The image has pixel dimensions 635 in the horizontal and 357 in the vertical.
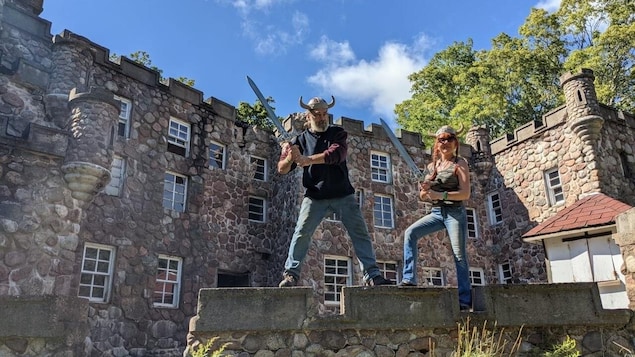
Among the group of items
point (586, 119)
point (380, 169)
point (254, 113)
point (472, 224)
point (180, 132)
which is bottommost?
point (472, 224)

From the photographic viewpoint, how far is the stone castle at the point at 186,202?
9.60 meters

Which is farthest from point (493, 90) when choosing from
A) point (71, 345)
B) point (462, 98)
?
point (71, 345)

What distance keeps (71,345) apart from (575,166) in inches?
712

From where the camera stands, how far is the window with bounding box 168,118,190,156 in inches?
659

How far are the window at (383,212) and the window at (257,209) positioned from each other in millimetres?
4448

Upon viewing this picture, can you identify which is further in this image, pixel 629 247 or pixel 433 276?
pixel 433 276

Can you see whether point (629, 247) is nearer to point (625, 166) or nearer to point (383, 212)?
point (383, 212)

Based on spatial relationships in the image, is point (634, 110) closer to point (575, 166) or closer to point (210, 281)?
point (575, 166)

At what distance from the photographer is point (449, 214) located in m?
5.85

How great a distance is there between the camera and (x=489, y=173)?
2267cm

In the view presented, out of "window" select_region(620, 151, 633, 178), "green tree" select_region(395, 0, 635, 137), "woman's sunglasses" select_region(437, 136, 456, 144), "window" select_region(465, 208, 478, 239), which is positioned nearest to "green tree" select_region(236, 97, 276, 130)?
"green tree" select_region(395, 0, 635, 137)

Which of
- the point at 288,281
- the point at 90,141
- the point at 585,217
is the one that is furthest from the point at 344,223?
the point at 585,217

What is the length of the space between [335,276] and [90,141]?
9682mm

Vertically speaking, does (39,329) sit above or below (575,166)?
below
